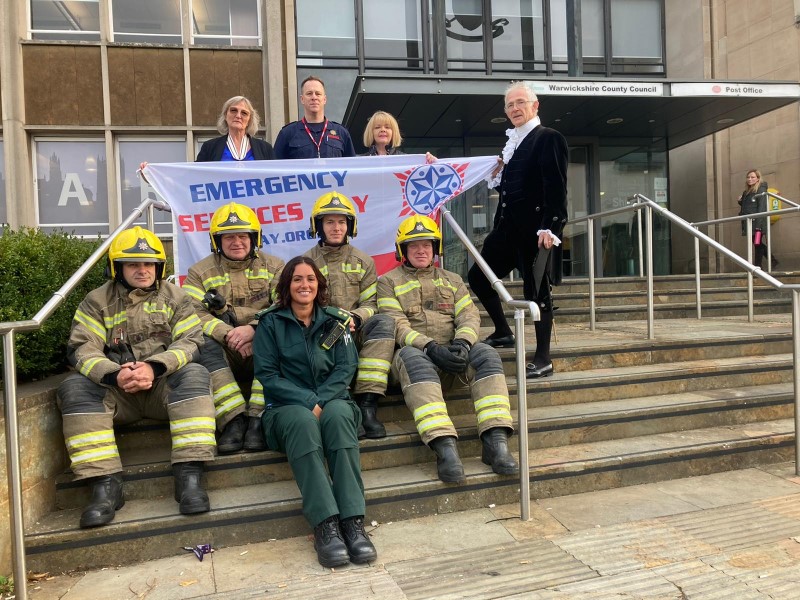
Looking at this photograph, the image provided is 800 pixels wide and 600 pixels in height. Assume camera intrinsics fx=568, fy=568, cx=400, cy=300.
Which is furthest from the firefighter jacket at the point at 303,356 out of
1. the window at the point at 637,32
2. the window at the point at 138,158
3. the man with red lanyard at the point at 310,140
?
the window at the point at 637,32

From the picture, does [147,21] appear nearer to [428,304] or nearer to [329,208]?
[329,208]

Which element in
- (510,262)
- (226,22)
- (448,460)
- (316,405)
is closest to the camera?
(316,405)

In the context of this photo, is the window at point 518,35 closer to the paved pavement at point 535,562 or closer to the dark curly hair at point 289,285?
the dark curly hair at point 289,285

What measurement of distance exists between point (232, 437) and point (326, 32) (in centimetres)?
979

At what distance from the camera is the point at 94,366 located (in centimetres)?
318

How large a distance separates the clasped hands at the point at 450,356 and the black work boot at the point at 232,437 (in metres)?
1.29

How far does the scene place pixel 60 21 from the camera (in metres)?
10.5

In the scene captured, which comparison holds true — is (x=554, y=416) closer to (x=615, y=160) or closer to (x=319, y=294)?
(x=319, y=294)

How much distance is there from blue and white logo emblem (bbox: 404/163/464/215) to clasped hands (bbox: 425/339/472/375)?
1711 millimetres

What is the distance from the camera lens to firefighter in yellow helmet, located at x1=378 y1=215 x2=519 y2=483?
3535 mm

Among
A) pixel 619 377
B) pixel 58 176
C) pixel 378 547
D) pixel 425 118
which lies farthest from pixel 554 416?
pixel 58 176

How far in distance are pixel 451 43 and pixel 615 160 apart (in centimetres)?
434

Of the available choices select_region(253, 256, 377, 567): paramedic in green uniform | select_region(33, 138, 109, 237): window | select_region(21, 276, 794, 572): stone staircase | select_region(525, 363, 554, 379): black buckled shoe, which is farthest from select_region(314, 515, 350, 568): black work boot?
select_region(33, 138, 109, 237): window

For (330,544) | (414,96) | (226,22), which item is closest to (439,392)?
(330,544)
